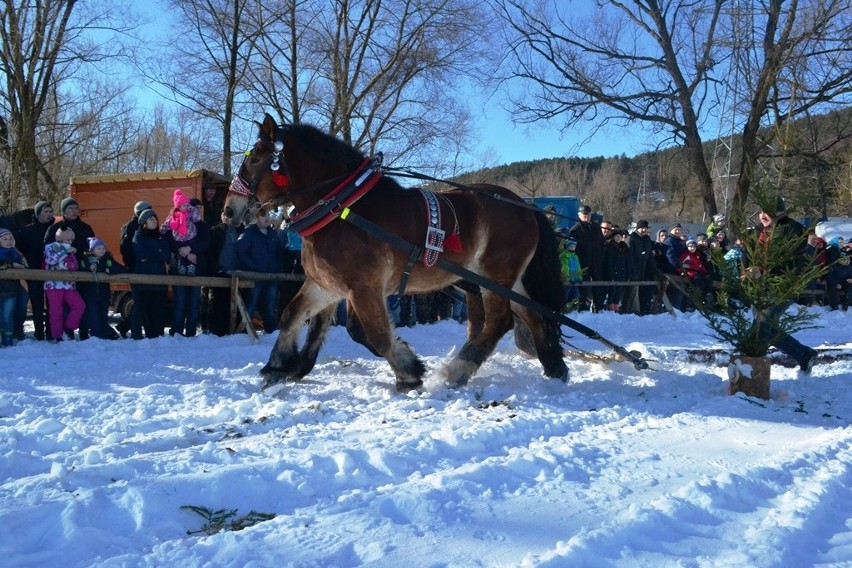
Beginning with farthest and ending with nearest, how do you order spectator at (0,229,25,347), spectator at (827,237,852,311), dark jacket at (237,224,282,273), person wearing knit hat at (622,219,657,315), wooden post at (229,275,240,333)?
1. spectator at (827,237,852,311)
2. person wearing knit hat at (622,219,657,315)
3. dark jacket at (237,224,282,273)
4. wooden post at (229,275,240,333)
5. spectator at (0,229,25,347)

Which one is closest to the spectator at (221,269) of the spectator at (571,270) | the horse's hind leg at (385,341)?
the horse's hind leg at (385,341)

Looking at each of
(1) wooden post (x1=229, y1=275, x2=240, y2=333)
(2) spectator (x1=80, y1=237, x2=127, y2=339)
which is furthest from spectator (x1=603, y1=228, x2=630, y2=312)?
(2) spectator (x1=80, y1=237, x2=127, y2=339)

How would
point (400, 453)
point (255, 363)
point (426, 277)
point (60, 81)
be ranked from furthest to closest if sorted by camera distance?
point (60, 81) < point (255, 363) < point (426, 277) < point (400, 453)

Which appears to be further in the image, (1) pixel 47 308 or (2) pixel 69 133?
(2) pixel 69 133

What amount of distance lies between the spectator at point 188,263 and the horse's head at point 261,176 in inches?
136

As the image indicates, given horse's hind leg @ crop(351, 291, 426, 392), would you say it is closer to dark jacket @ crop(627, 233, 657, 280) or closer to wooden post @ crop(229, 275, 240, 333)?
wooden post @ crop(229, 275, 240, 333)

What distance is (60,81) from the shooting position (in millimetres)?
17344

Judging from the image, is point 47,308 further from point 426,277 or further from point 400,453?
point 400,453

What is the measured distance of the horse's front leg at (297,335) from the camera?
6125mm

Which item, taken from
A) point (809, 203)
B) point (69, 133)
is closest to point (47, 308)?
point (809, 203)

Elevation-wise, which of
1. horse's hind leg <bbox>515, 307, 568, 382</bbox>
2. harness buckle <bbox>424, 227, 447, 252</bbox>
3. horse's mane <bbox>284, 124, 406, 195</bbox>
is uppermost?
horse's mane <bbox>284, 124, 406, 195</bbox>

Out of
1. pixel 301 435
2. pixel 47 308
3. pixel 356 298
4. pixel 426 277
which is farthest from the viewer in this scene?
pixel 47 308

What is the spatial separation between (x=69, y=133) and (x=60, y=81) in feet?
9.57

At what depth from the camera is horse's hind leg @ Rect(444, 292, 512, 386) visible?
247 inches
